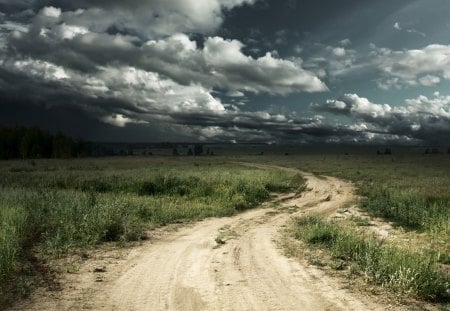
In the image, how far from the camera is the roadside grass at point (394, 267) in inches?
307

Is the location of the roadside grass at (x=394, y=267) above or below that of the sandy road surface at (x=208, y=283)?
above

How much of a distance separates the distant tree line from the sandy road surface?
113 m

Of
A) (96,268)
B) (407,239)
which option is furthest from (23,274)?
(407,239)

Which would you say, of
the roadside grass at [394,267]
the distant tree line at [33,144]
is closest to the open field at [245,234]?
the roadside grass at [394,267]

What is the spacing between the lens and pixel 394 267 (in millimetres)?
8672

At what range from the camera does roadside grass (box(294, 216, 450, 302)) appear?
7.80 m

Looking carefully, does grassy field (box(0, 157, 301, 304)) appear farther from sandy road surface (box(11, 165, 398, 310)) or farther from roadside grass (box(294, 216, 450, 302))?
roadside grass (box(294, 216, 450, 302))

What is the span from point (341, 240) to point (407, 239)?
4.05m

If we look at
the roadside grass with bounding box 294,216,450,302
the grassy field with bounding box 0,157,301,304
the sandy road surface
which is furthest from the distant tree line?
the roadside grass with bounding box 294,216,450,302

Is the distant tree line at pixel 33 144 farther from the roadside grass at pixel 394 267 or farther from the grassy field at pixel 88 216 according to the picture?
the roadside grass at pixel 394 267

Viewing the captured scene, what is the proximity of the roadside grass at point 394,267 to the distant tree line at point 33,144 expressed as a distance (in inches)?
4531

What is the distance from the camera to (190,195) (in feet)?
79.2

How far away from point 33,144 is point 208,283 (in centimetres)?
12011

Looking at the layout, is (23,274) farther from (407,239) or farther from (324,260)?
(407,239)
